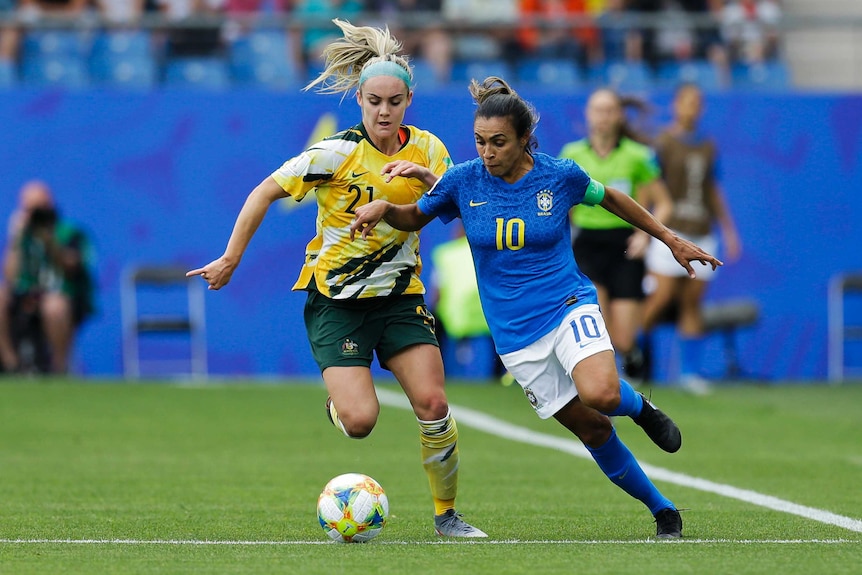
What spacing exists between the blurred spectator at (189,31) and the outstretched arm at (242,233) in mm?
10684

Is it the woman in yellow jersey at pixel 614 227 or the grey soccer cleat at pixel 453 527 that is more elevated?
the woman in yellow jersey at pixel 614 227

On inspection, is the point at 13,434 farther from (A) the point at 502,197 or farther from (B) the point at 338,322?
(A) the point at 502,197

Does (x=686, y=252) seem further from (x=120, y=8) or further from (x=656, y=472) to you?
(x=120, y=8)

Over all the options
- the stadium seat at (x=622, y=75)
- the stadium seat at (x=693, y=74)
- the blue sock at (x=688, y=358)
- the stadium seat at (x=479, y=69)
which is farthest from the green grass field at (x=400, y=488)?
the stadium seat at (x=693, y=74)

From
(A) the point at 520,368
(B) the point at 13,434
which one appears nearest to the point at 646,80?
(B) the point at 13,434

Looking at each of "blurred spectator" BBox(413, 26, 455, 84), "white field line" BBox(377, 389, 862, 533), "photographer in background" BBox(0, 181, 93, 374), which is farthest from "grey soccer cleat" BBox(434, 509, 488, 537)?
"blurred spectator" BBox(413, 26, 455, 84)

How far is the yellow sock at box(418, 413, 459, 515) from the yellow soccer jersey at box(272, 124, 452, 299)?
664mm

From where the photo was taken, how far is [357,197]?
695 centimetres

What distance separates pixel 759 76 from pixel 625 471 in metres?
12.9

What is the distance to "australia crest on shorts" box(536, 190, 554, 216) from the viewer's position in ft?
21.3

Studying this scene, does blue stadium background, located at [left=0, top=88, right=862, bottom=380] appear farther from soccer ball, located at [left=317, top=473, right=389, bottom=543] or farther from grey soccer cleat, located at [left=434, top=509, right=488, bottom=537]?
soccer ball, located at [left=317, top=473, right=389, bottom=543]

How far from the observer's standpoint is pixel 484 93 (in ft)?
21.7

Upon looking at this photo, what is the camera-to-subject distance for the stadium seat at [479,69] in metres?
17.9

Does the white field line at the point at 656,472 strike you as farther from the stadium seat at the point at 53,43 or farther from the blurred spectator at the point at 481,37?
the stadium seat at the point at 53,43
